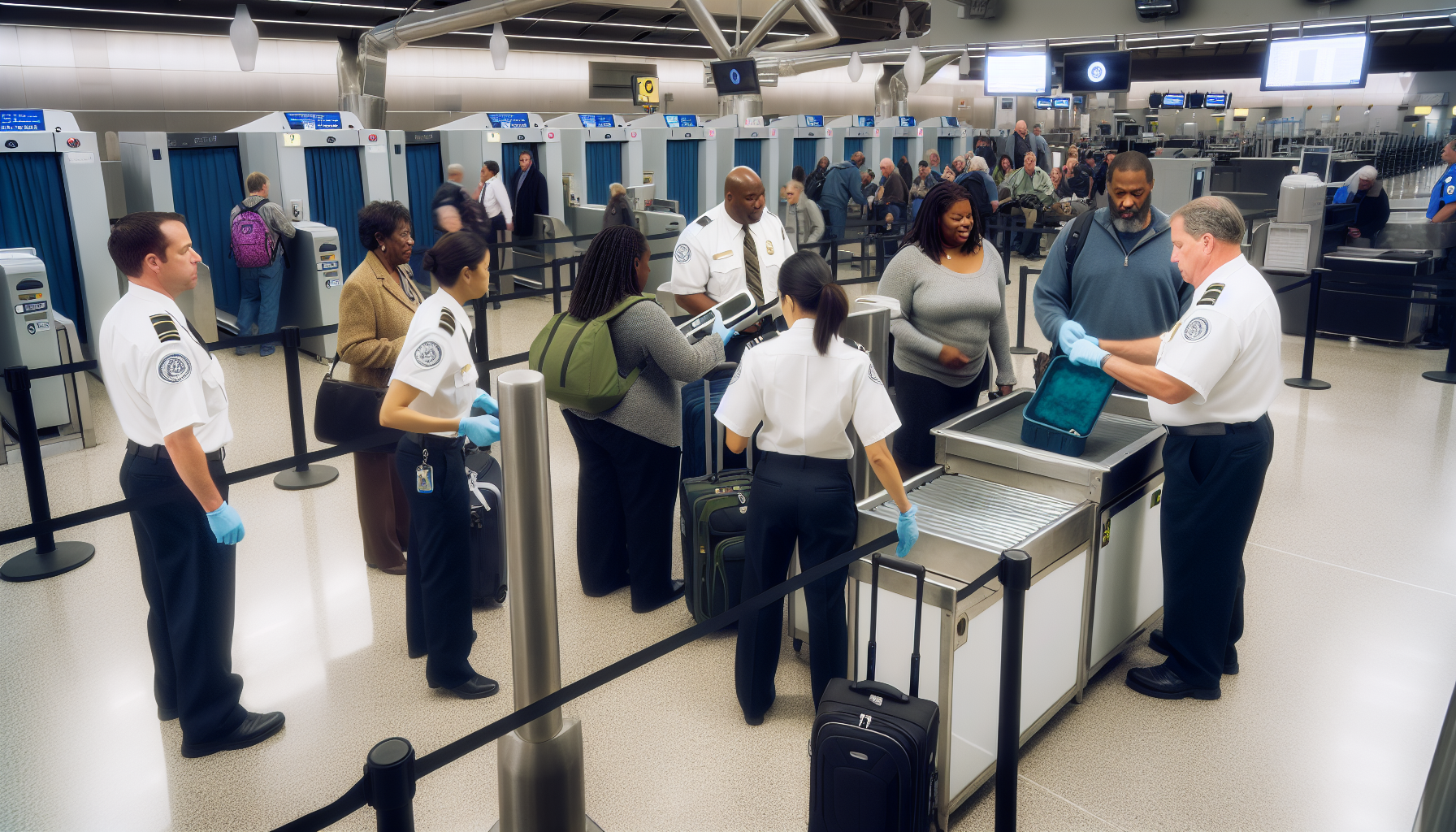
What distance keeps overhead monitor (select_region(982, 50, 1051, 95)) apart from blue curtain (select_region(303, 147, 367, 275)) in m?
11.5

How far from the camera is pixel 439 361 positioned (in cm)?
306

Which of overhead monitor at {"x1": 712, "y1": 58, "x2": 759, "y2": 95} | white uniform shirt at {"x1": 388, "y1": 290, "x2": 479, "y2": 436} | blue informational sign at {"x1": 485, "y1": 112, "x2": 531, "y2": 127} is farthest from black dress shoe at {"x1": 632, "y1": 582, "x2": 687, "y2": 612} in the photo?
overhead monitor at {"x1": 712, "y1": 58, "x2": 759, "y2": 95}

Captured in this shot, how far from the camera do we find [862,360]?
286cm

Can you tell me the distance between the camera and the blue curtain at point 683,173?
44.8 ft

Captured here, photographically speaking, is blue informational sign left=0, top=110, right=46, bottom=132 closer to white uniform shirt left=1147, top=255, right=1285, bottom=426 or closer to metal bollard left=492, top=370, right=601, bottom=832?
metal bollard left=492, top=370, right=601, bottom=832

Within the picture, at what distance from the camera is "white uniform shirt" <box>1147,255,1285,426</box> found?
2908mm

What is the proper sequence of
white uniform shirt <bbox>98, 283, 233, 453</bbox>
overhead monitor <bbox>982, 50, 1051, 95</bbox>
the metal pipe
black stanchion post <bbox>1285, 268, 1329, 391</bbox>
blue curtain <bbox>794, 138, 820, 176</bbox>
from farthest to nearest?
overhead monitor <bbox>982, 50, 1051, 95</bbox> < blue curtain <bbox>794, 138, 820, 176</bbox> < black stanchion post <bbox>1285, 268, 1329, 391</bbox> < white uniform shirt <bbox>98, 283, 233, 453</bbox> < the metal pipe

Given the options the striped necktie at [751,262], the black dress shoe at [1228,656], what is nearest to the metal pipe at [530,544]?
the black dress shoe at [1228,656]

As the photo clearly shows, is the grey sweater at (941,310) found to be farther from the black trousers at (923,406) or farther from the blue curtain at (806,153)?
the blue curtain at (806,153)

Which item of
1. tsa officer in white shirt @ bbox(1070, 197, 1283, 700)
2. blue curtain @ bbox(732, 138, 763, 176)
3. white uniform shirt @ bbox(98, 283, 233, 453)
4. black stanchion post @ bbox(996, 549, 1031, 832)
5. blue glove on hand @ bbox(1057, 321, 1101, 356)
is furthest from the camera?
blue curtain @ bbox(732, 138, 763, 176)

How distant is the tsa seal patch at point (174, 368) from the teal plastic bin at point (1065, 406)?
8.48 feet

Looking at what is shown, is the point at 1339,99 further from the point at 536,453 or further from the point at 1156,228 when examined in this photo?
the point at 536,453

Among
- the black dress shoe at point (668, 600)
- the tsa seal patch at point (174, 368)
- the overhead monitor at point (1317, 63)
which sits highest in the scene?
the overhead monitor at point (1317, 63)

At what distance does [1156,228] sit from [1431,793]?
265cm
